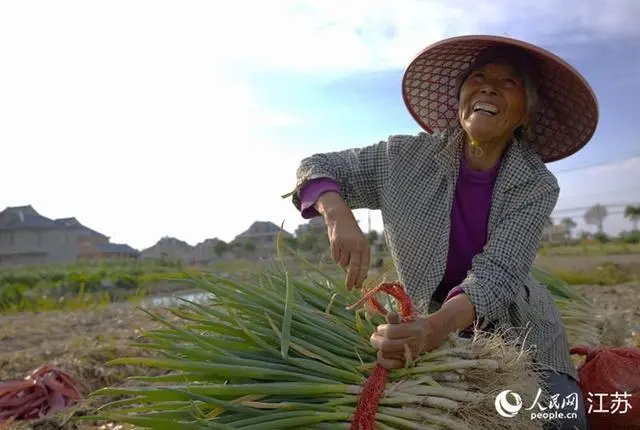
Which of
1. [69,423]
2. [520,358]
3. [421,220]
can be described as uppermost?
[421,220]

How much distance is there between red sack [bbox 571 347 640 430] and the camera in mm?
2105

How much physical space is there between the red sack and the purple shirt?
0.58 meters

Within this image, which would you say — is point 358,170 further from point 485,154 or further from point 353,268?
point 353,268

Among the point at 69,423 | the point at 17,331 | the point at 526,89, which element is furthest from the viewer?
the point at 17,331

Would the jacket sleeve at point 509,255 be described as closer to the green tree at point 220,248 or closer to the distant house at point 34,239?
the green tree at point 220,248

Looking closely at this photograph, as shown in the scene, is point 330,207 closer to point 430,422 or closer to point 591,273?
point 430,422

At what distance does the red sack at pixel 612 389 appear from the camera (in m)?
2.11

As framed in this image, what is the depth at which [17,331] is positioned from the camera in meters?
6.04

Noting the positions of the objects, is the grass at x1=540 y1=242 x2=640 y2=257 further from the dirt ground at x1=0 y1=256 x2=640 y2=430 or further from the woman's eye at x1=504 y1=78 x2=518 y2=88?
the woman's eye at x1=504 y1=78 x2=518 y2=88

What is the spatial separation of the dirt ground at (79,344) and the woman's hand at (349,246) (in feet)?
1.64

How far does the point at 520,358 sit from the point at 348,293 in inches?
17.5

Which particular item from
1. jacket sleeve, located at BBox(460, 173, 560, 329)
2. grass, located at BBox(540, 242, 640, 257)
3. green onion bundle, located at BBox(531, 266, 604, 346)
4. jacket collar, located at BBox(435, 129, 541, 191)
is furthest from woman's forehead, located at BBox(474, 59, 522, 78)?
grass, located at BBox(540, 242, 640, 257)

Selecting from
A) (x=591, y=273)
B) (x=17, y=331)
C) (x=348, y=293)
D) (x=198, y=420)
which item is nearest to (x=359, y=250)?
(x=348, y=293)

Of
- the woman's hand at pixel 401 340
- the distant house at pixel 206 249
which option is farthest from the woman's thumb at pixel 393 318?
the distant house at pixel 206 249
